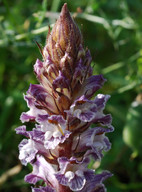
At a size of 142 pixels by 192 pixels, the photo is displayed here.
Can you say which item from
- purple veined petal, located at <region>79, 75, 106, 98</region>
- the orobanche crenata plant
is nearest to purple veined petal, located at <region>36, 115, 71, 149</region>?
the orobanche crenata plant

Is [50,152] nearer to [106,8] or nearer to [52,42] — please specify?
[52,42]

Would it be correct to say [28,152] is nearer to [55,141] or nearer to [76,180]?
[55,141]

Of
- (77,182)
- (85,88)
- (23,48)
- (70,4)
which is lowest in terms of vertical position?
(77,182)

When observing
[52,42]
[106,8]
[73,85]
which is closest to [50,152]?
[73,85]

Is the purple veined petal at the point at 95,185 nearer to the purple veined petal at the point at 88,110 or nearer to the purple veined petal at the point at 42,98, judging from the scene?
the purple veined petal at the point at 88,110

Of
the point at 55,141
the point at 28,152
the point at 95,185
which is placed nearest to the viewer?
the point at 55,141

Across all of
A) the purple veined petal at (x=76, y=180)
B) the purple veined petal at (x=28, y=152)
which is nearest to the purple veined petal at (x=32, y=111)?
the purple veined petal at (x=28, y=152)

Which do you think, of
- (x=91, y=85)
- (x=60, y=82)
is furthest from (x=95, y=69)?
(x=60, y=82)
